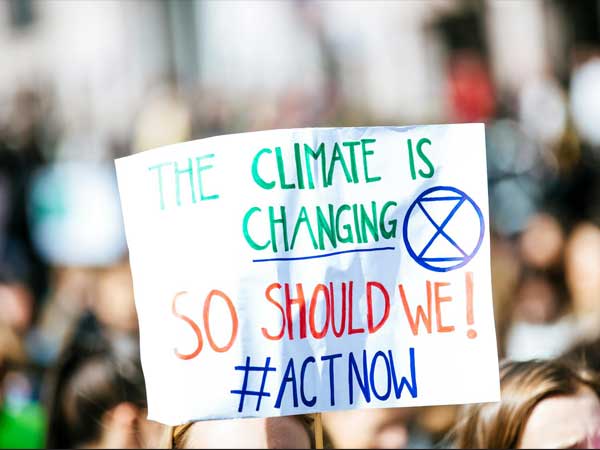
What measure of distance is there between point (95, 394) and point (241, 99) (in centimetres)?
A: 125

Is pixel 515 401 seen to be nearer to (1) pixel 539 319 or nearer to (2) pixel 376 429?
(1) pixel 539 319

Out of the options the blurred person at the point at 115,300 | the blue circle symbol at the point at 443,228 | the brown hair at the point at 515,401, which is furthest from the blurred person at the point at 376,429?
the blue circle symbol at the point at 443,228

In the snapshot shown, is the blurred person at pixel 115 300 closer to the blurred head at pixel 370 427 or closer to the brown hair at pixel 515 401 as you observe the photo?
the blurred head at pixel 370 427

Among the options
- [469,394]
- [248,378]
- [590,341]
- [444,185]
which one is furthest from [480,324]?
[590,341]

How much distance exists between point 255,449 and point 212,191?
1.58m

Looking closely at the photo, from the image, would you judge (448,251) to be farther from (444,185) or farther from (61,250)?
(61,250)

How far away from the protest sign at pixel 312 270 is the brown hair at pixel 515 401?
50.4 inches

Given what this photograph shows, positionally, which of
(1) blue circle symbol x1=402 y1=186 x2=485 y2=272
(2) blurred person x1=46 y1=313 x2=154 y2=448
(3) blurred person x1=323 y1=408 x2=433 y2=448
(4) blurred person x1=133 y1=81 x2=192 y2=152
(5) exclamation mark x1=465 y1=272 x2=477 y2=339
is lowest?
(3) blurred person x1=323 y1=408 x2=433 y2=448

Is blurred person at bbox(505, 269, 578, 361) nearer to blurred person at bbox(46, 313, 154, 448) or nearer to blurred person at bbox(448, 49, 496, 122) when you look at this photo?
blurred person at bbox(448, 49, 496, 122)

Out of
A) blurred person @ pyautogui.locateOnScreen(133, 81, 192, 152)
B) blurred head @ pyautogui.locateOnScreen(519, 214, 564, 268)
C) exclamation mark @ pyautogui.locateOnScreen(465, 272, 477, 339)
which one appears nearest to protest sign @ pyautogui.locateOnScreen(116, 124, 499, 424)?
exclamation mark @ pyautogui.locateOnScreen(465, 272, 477, 339)

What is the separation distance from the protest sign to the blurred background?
3.59ft

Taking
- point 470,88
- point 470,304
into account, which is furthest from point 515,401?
point 470,304

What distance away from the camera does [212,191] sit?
2633 millimetres

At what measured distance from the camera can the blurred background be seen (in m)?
3.71
